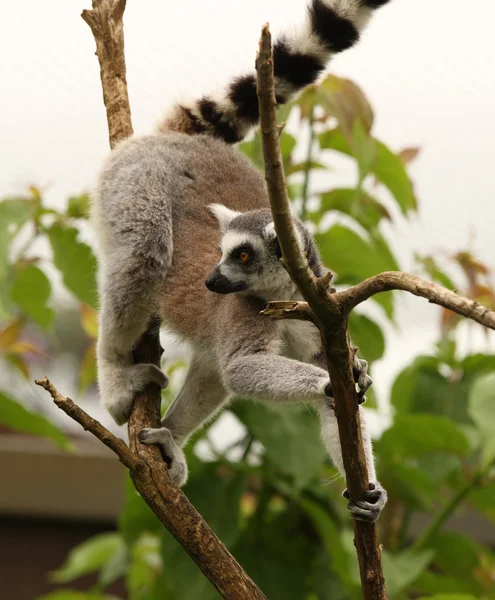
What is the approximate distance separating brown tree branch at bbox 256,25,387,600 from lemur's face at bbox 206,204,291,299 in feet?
2.67

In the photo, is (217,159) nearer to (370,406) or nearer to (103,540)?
(370,406)

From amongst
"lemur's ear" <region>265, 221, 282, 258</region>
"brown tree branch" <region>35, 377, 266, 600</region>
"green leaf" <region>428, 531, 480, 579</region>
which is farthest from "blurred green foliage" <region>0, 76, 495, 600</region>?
"brown tree branch" <region>35, 377, 266, 600</region>

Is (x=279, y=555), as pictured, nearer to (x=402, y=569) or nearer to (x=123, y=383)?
(x=402, y=569)

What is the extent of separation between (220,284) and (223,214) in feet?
1.13

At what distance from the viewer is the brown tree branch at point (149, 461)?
5.47 ft

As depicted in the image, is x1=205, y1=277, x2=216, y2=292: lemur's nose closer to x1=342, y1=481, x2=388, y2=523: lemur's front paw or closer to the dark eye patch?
the dark eye patch

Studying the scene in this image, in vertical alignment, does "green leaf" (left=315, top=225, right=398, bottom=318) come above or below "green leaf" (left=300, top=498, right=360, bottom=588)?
above

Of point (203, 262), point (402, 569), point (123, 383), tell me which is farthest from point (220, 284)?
point (402, 569)

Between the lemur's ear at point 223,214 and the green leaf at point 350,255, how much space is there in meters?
0.41

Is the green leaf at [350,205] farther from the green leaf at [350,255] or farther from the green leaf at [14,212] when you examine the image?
the green leaf at [14,212]

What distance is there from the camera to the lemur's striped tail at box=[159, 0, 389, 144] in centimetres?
238

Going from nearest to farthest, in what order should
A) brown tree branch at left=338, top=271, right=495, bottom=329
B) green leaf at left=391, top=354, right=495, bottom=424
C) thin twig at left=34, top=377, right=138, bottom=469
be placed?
brown tree branch at left=338, top=271, right=495, bottom=329 < thin twig at left=34, top=377, right=138, bottom=469 < green leaf at left=391, top=354, right=495, bottom=424

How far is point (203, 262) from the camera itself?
2.47 metres

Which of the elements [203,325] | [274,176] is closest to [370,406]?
[203,325]
